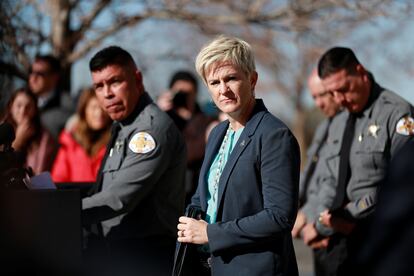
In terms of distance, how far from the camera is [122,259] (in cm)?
471

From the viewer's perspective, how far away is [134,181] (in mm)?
4605

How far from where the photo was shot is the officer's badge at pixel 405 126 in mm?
4936

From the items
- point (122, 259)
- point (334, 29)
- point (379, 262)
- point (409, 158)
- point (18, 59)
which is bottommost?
point (122, 259)

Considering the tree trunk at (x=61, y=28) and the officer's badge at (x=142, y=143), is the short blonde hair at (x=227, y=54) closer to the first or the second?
the officer's badge at (x=142, y=143)

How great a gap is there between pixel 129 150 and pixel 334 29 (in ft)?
31.6

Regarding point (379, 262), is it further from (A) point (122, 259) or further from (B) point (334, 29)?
(B) point (334, 29)

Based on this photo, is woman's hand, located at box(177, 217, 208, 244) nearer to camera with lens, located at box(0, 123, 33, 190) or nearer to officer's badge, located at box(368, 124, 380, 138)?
camera with lens, located at box(0, 123, 33, 190)

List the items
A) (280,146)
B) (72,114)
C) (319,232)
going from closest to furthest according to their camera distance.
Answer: (280,146), (319,232), (72,114)

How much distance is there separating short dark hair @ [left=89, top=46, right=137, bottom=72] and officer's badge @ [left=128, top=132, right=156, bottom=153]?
48 cm

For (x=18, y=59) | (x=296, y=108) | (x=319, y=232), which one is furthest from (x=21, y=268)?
(x=296, y=108)

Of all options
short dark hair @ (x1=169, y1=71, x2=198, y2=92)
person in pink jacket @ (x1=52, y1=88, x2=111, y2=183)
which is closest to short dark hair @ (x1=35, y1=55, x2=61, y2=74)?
person in pink jacket @ (x1=52, y1=88, x2=111, y2=183)

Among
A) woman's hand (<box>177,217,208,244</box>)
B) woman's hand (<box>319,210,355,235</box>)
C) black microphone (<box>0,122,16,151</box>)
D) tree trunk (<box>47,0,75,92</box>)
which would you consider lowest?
woman's hand (<box>319,210,355,235</box>)

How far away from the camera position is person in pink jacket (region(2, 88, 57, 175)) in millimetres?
6336

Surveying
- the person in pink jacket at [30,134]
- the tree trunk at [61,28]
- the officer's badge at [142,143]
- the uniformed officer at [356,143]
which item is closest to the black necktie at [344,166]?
the uniformed officer at [356,143]
